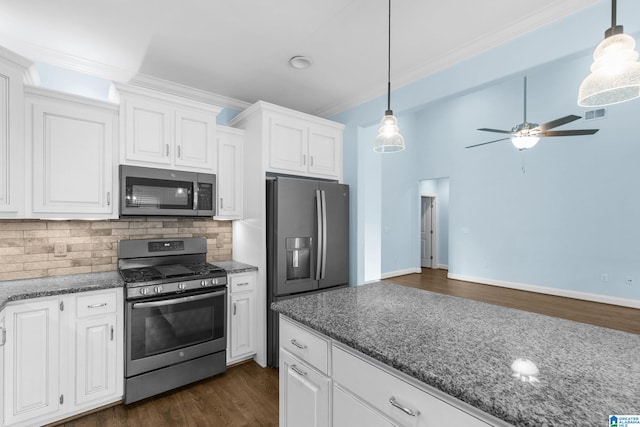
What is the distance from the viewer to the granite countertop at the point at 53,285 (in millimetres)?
2039

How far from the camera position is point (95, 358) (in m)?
2.30

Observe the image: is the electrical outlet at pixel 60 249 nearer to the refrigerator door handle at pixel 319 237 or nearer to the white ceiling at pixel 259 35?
the white ceiling at pixel 259 35

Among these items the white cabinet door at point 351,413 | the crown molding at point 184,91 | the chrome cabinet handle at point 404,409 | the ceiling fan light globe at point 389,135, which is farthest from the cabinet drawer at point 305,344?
the crown molding at point 184,91

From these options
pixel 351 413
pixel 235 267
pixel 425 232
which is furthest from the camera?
pixel 425 232

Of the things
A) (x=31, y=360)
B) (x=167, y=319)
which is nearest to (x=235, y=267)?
(x=167, y=319)

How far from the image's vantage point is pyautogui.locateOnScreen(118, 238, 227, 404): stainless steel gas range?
238cm

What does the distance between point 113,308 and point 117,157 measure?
1.22 metres

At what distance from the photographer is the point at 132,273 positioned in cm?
262

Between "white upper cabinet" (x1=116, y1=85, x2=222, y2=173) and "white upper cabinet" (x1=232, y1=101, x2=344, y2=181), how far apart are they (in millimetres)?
431

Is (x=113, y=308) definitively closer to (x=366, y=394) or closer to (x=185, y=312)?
(x=185, y=312)

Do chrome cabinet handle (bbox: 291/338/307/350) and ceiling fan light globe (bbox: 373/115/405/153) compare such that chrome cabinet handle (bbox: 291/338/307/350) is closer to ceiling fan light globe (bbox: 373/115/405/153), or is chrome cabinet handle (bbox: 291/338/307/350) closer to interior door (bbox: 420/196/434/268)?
ceiling fan light globe (bbox: 373/115/405/153)

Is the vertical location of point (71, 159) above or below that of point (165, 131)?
below

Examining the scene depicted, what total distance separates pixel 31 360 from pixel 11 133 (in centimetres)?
152

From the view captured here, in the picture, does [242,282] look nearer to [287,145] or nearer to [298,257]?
[298,257]
